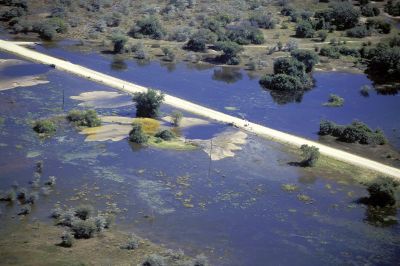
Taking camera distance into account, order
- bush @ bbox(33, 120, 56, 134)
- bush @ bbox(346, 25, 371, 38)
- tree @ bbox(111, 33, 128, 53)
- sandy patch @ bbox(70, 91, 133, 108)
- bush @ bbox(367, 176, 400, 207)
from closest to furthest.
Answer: bush @ bbox(367, 176, 400, 207), bush @ bbox(33, 120, 56, 134), sandy patch @ bbox(70, 91, 133, 108), tree @ bbox(111, 33, 128, 53), bush @ bbox(346, 25, 371, 38)

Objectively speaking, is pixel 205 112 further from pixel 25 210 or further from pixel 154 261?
pixel 154 261

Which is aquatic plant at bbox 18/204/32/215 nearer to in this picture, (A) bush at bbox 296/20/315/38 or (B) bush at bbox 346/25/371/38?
(A) bush at bbox 296/20/315/38

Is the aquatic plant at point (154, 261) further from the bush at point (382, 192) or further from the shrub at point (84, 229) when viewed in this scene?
the bush at point (382, 192)

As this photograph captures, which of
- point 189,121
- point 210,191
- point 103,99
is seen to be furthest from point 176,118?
point 210,191

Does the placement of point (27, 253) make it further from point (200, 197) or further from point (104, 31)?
point (104, 31)

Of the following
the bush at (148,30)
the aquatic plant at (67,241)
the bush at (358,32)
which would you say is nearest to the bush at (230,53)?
the bush at (148,30)

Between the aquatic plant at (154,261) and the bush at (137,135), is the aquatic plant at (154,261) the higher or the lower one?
the lower one

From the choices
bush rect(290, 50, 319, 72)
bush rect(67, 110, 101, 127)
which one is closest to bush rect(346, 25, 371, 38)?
bush rect(290, 50, 319, 72)
